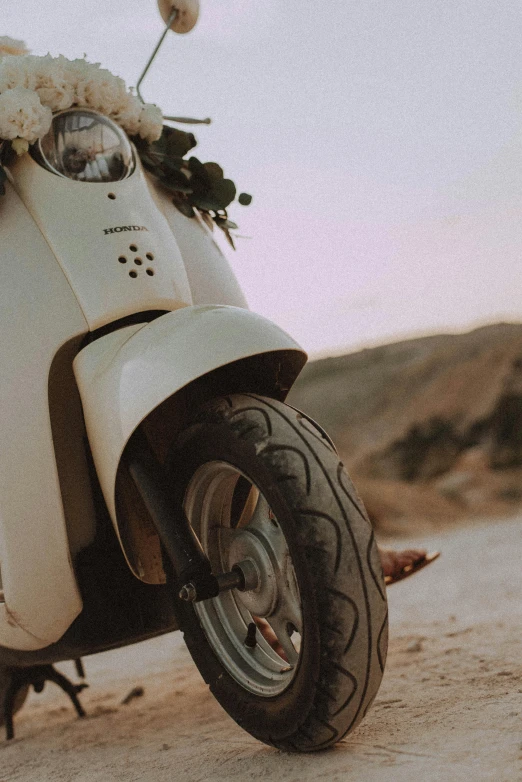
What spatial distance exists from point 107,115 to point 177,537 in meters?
1.09

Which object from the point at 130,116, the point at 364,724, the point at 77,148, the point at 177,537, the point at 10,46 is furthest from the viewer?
the point at 10,46

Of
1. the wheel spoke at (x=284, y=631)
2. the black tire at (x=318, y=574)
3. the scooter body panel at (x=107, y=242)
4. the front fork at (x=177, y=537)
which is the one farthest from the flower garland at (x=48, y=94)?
the wheel spoke at (x=284, y=631)

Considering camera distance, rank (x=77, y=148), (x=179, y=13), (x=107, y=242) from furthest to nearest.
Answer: (x=179, y=13), (x=77, y=148), (x=107, y=242)

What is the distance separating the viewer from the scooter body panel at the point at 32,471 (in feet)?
6.22

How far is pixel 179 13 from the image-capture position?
2.62m

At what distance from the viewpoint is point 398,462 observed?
13969 mm

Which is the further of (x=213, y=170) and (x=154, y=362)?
(x=213, y=170)

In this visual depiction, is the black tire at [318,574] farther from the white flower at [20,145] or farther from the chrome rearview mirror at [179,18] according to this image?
the chrome rearview mirror at [179,18]

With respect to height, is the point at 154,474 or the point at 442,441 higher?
the point at 154,474

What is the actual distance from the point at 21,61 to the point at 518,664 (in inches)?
74.8

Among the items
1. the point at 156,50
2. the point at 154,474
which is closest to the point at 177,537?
the point at 154,474

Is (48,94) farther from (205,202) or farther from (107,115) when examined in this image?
(205,202)

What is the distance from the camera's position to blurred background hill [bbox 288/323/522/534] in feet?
30.3

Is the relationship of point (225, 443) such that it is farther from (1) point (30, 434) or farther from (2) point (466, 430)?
(2) point (466, 430)
